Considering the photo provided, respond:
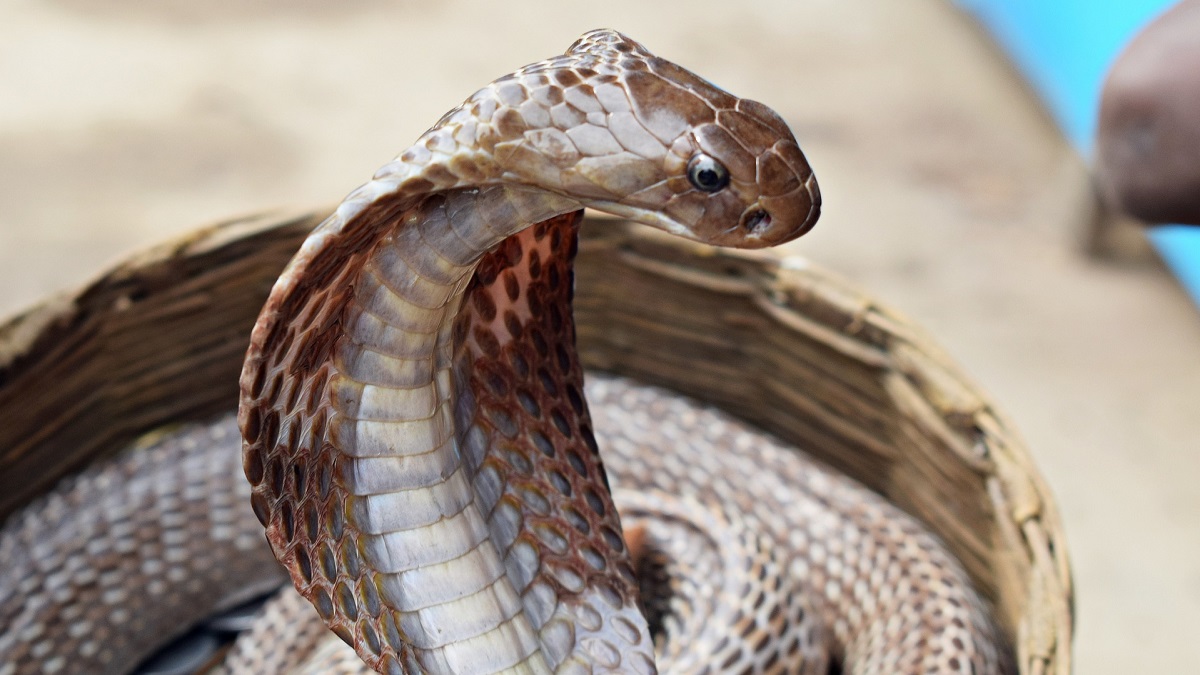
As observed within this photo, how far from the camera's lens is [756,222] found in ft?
1.81

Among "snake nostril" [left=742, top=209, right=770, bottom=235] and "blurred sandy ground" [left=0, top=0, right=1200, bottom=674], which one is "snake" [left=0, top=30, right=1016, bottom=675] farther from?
"blurred sandy ground" [left=0, top=0, right=1200, bottom=674]

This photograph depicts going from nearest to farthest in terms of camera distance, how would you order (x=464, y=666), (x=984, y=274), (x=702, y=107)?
(x=702, y=107)
(x=464, y=666)
(x=984, y=274)

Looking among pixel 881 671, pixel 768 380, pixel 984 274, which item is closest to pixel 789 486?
pixel 768 380

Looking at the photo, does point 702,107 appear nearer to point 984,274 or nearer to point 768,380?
point 768,380

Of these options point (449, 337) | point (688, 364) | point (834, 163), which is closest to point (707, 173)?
point (449, 337)

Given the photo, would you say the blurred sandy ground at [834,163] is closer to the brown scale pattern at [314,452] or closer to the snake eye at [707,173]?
the brown scale pattern at [314,452]

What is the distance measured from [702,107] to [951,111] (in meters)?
2.97

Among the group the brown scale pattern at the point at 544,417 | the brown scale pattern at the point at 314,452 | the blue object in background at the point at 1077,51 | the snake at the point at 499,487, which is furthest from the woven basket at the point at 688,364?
the blue object in background at the point at 1077,51

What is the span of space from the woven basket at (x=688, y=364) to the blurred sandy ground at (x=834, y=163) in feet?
2.85

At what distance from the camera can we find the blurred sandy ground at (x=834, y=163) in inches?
90.3

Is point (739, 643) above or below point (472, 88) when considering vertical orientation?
below

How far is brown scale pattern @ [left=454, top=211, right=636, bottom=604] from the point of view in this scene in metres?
0.77

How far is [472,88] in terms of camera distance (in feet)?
10.8

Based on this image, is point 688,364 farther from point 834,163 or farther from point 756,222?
point 834,163
